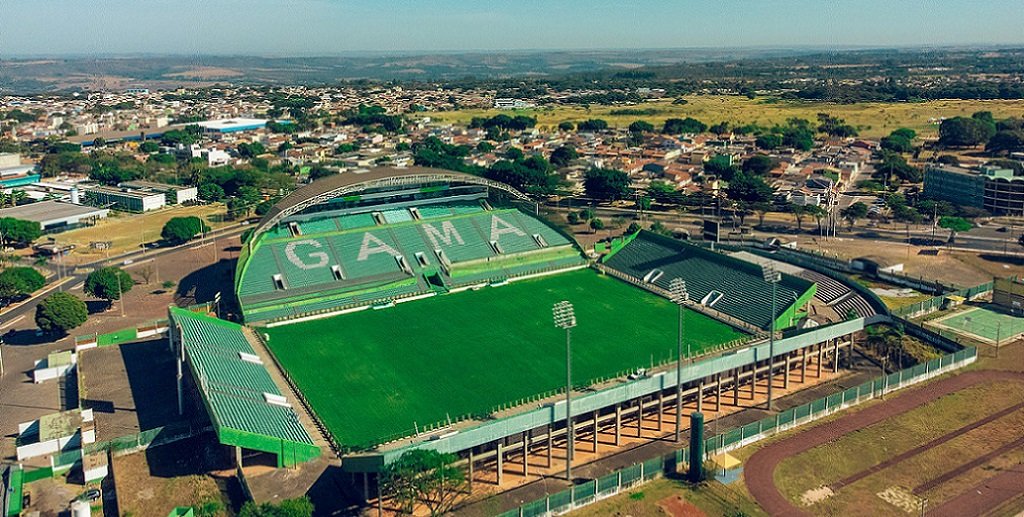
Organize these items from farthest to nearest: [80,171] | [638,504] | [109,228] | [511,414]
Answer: [80,171] → [109,228] → [511,414] → [638,504]

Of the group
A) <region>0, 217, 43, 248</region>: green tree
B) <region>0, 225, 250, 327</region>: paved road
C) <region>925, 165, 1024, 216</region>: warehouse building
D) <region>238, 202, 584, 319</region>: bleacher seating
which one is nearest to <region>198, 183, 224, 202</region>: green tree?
<region>0, 225, 250, 327</region>: paved road

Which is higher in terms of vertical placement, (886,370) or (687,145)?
(687,145)

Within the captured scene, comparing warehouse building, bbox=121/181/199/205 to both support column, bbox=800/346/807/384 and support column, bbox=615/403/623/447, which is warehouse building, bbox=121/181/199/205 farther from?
support column, bbox=800/346/807/384

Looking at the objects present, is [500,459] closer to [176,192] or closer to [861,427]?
[861,427]

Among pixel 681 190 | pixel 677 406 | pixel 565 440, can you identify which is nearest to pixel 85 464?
pixel 565 440

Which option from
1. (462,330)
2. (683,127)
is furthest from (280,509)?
(683,127)

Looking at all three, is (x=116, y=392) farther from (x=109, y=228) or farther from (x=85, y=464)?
(x=109, y=228)
